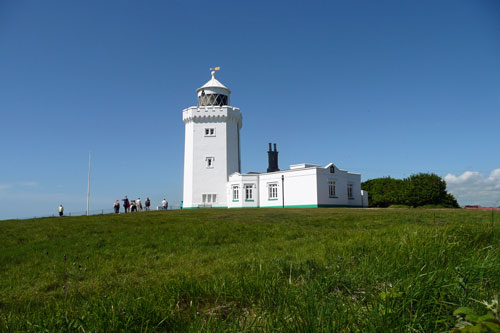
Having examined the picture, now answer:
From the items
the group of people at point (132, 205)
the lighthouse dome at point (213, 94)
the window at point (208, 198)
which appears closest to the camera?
the group of people at point (132, 205)

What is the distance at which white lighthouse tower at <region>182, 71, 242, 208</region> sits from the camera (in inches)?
1687

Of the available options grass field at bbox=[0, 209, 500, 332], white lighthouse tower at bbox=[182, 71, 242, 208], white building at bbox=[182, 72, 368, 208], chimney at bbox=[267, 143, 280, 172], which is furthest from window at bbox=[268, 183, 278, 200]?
grass field at bbox=[0, 209, 500, 332]

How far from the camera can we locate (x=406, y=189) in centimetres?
4378

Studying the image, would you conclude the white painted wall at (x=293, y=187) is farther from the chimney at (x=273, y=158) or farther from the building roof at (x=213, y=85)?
the building roof at (x=213, y=85)

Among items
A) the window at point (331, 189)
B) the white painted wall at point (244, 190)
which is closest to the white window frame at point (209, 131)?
the white painted wall at point (244, 190)

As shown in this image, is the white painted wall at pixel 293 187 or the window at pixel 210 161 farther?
the window at pixel 210 161

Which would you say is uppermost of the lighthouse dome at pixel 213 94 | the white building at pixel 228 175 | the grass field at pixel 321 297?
the lighthouse dome at pixel 213 94

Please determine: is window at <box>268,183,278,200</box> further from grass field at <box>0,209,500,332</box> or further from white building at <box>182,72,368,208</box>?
grass field at <box>0,209,500,332</box>

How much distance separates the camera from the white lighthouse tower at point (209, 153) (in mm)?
42844

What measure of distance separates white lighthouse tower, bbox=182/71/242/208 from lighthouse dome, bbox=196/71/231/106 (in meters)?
1.87

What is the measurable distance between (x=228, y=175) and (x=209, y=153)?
12.1ft

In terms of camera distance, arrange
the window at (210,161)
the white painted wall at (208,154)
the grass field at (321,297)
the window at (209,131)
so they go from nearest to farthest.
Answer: the grass field at (321,297)
the white painted wall at (208,154)
the window at (210,161)
the window at (209,131)

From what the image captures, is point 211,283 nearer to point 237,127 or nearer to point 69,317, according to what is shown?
point 69,317

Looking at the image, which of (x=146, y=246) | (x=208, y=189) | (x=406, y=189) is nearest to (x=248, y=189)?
(x=208, y=189)
